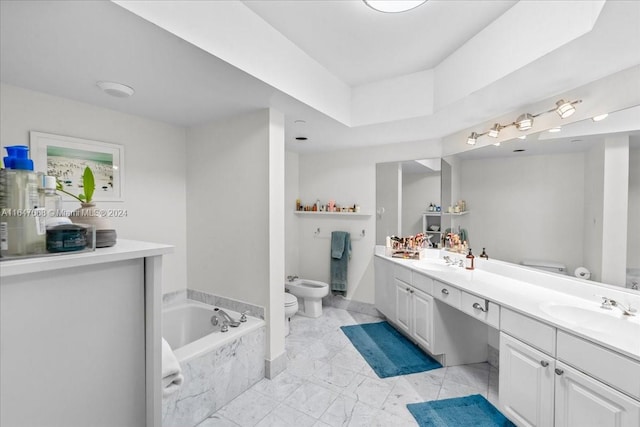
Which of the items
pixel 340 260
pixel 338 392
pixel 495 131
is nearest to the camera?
pixel 338 392

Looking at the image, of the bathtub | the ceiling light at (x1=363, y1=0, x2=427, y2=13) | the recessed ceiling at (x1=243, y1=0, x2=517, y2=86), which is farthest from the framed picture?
the ceiling light at (x1=363, y1=0, x2=427, y2=13)

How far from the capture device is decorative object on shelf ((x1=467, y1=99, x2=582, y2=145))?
6.34 feet

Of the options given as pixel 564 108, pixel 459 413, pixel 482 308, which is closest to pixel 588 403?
pixel 482 308

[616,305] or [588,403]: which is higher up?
[616,305]

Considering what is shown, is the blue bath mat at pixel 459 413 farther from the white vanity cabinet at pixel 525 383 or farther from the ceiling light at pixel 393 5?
the ceiling light at pixel 393 5

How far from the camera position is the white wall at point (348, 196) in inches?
145

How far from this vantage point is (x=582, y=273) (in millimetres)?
1969

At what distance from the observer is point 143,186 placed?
2.63 m

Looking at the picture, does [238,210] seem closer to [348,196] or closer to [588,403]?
[348,196]

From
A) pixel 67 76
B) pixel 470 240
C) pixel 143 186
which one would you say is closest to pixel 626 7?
pixel 470 240

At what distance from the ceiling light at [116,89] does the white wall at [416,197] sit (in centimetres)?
285

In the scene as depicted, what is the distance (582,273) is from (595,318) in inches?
16.8

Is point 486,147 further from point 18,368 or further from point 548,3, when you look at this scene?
point 18,368

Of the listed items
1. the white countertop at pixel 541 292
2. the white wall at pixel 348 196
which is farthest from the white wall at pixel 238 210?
the white wall at pixel 348 196
